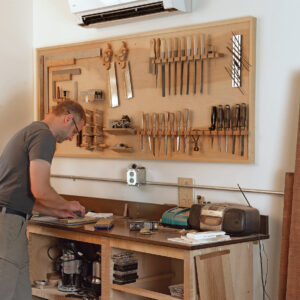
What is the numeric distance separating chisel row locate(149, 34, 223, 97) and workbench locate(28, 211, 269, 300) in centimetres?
104

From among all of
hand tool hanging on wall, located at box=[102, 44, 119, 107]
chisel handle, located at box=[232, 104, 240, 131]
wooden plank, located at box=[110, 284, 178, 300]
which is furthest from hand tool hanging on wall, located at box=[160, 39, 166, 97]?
wooden plank, located at box=[110, 284, 178, 300]

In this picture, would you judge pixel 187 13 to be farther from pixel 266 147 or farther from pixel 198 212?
pixel 198 212

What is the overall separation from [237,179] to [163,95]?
827mm

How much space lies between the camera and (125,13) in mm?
4188

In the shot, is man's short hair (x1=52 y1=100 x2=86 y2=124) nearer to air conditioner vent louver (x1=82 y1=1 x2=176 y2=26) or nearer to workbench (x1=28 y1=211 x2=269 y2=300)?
workbench (x1=28 y1=211 x2=269 y2=300)

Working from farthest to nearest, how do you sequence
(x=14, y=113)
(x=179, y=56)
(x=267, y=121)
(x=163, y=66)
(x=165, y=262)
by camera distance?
(x=14, y=113)
(x=163, y=66)
(x=179, y=56)
(x=165, y=262)
(x=267, y=121)

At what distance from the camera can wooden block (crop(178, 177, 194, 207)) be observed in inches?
156

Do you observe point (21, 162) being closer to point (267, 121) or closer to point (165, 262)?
point (165, 262)

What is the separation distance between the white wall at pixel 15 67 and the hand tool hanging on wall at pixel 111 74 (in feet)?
2.96

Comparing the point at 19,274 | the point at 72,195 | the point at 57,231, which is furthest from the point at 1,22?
the point at 19,274

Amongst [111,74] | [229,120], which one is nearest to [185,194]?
[229,120]

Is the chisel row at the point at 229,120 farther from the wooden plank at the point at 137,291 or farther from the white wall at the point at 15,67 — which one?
the white wall at the point at 15,67

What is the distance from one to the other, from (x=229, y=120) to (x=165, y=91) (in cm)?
59

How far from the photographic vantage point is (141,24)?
4281 mm
